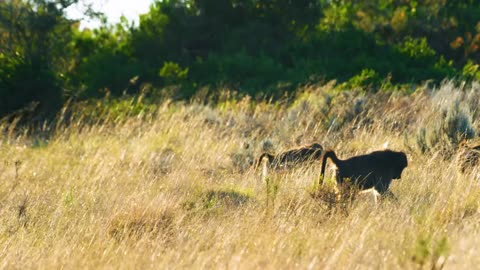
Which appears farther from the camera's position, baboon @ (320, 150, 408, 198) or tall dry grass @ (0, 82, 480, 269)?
baboon @ (320, 150, 408, 198)

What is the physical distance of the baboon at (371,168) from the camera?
21.7ft

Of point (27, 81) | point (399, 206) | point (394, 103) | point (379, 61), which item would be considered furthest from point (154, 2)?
point (399, 206)

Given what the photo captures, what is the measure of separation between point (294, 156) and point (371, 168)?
154 cm

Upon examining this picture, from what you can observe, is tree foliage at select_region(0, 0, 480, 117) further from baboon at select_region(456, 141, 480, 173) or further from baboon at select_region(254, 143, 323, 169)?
baboon at select_region(456, 141, 480, 173)

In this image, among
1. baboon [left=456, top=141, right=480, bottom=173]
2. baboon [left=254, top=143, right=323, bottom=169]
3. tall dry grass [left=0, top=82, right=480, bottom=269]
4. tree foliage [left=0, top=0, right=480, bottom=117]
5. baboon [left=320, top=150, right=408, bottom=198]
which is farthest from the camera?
tree foliage [left=0, top=0, right=480, bottom=117]

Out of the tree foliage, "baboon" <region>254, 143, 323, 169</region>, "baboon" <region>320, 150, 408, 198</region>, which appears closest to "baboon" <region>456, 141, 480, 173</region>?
"baboon" <region>320, 150, 408, 198</region>

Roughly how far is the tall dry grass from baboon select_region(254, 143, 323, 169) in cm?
22

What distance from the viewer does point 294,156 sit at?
8.15 metres

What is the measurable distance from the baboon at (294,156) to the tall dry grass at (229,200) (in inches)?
8.5

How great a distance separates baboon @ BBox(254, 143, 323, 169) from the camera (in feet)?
26.3

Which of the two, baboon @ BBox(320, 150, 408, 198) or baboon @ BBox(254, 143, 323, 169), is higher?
baboon @ BBox(320, 150, 408, 198)

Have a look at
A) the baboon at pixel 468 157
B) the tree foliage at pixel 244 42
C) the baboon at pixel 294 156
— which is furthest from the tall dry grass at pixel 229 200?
the tree foliage at pixel 244 42

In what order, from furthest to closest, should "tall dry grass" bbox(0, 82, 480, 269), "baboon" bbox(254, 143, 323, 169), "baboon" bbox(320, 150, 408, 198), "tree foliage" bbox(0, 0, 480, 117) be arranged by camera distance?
"tree foliage" bbox(0, 0, 480, 117) → "baboon" bbox(254, 143, 323, 169) → "baboon" bbox(320, 150, 408, 198) → "tall dry grass" bbox(0, 82, 480, 269)

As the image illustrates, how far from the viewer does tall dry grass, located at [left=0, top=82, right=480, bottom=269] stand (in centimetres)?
484
